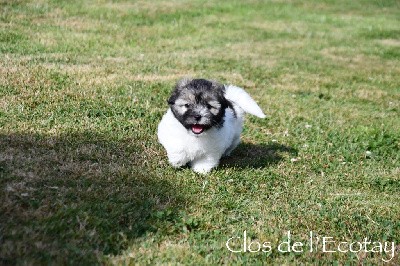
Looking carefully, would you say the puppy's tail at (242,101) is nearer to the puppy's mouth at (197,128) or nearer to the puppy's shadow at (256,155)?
the puppy's mouth at (197,128)

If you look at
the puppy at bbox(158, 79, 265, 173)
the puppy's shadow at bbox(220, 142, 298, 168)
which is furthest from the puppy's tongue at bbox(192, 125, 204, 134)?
the puppy's shadow at bbox(220, 142, 298, 168)

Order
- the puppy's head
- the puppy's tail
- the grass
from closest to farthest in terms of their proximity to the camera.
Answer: the grass
the puppy's head
the puppy's tail

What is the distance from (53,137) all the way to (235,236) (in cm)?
350

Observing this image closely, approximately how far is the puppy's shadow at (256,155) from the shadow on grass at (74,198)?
4.75 feet

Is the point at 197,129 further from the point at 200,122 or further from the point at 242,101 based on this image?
the point at 242,101

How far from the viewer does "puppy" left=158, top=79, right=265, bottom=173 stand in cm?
668

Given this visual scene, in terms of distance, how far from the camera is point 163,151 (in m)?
8.01

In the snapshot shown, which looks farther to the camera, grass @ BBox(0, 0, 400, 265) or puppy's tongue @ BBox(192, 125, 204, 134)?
puppy's tongue @ BBox(192, 125, 204, 134)

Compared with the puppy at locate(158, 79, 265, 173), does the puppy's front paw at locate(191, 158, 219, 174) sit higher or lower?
lower

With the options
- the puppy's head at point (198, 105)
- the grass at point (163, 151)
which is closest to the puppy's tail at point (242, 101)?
the puppy's head at point (198, 105)

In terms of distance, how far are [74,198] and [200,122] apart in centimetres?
173

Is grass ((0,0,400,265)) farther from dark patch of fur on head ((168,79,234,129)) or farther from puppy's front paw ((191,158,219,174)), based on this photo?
dark patch of fur on head ((168,79,234,129))

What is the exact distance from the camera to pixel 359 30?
73.0ft

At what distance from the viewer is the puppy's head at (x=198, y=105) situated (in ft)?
21.8
